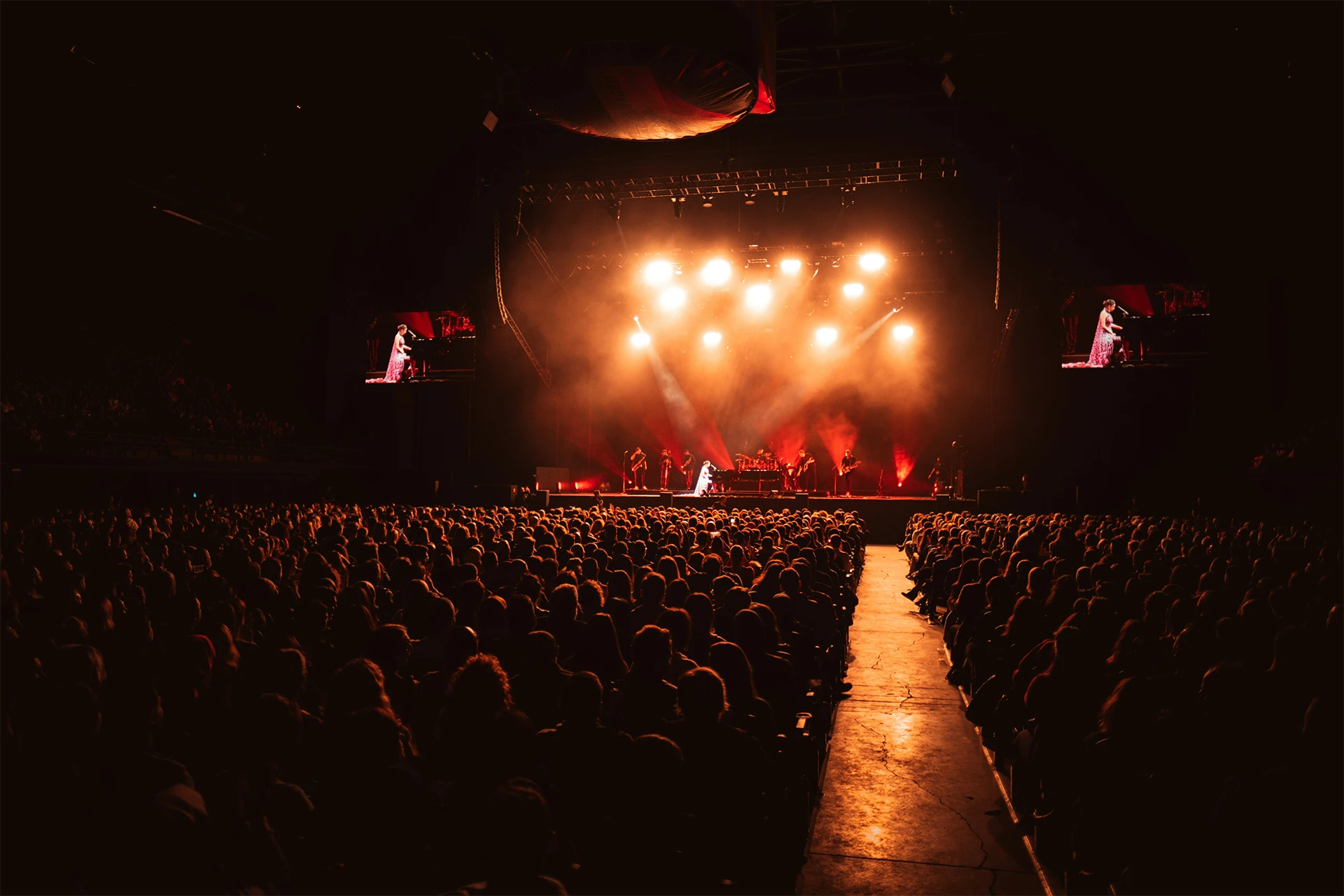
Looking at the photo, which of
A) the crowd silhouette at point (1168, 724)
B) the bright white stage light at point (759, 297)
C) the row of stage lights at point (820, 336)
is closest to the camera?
the crowd silhouette at point (1168, 724)

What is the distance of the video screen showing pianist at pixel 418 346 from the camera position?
1026 inches

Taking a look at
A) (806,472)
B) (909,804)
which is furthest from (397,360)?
(909,804)

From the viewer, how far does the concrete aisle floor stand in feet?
14.2

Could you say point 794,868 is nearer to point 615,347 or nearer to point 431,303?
point 431,303

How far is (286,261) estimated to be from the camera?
81.8ft

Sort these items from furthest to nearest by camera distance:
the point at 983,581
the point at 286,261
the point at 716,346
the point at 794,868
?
1. the point at 716,346
2. the point at 286,261
3. the point at 983,581
4. the point at 794,868

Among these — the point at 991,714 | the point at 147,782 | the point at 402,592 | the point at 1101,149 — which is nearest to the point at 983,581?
the point at 991,714

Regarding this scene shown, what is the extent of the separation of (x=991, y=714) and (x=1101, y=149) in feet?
48.5

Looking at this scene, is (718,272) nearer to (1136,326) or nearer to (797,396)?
(1136,326)

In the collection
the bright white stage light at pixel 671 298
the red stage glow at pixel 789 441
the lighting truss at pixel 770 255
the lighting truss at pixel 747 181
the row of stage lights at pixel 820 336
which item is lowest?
the red stage glow at pixel 789 441

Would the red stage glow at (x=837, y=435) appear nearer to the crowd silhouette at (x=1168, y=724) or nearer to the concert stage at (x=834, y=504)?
the concert stage at (x=834, y=504)

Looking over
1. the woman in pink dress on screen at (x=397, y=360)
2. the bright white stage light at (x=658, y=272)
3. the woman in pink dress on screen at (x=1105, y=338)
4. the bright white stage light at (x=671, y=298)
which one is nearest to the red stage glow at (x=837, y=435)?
the bright white stage light at (x=671, y=298)

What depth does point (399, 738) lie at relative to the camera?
2674mm

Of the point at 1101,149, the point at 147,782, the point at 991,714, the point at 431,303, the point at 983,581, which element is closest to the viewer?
the point at 147,782
